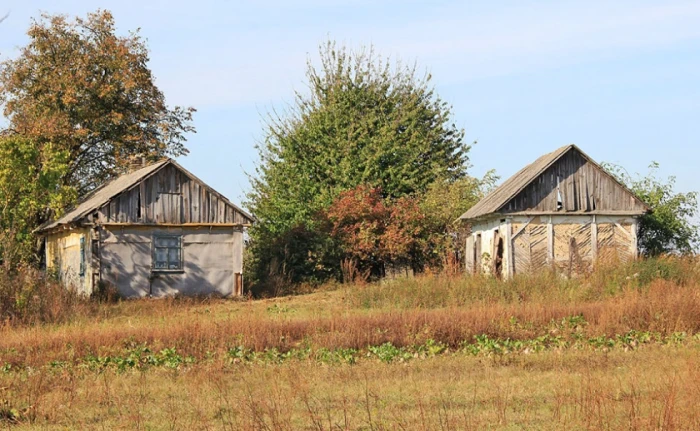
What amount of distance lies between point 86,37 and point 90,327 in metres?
22.7

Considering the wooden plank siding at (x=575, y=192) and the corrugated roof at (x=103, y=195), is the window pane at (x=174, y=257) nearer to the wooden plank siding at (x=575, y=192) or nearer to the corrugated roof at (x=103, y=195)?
the corrugated roof at (x=103, y=195)

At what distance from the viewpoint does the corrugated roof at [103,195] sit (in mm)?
28984

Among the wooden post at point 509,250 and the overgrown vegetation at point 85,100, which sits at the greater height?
the overgrown vegetation at point 85,100

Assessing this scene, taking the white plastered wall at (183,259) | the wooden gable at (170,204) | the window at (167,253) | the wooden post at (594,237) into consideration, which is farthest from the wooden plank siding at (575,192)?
the window at (167,253)

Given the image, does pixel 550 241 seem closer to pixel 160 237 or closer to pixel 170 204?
pixel 170 204

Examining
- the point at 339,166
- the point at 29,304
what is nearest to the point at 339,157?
the point at 339,166

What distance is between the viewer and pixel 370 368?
13820 millimetres

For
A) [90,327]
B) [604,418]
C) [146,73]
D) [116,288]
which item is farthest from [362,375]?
[146,73]

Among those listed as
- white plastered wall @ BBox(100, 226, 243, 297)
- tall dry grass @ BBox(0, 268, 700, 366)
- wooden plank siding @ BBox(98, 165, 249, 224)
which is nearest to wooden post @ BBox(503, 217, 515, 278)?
wooden plank siding @ BBox(98, 165, 249, 224)

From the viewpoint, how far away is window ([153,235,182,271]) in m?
29.6

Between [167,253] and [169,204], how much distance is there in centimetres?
154

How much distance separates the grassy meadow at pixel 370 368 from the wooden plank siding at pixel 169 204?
685cm

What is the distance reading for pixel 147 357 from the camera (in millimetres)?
14695

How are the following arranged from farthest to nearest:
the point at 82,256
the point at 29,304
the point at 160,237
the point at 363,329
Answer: the point at 82,256 → the point at 160,237 → the point at 29,304 → the point at 363,329
